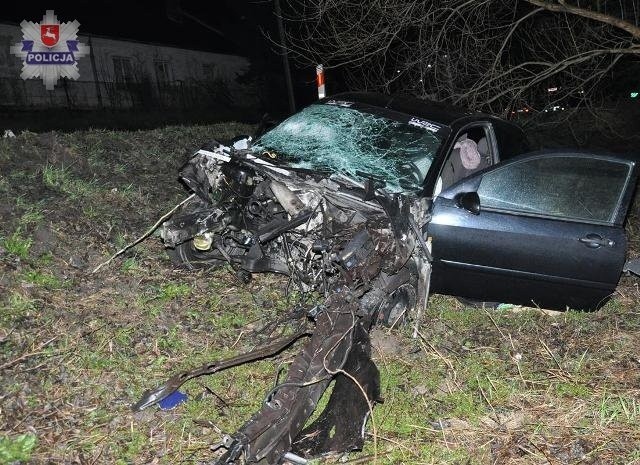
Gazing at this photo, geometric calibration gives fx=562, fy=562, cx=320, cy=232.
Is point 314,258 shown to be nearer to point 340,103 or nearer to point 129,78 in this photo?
point 340,103

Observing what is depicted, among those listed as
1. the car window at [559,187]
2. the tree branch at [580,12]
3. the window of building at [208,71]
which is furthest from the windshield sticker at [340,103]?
the window of building at [208,71]

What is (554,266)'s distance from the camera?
4406 millimetres

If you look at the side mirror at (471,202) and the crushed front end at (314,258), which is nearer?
the crushed front end at (314,258)

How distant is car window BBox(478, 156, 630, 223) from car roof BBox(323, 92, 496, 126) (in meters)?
0.71

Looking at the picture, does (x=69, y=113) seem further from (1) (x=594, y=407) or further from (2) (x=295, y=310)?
(1) (x=594, y=407)

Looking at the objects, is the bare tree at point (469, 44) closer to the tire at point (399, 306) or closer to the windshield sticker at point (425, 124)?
the windshield sticker at point (425, 124)

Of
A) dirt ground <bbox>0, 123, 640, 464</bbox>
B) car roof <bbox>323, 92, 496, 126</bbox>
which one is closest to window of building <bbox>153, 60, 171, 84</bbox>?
dirt ground <bbox>0, 123, 640, 464</bbox>

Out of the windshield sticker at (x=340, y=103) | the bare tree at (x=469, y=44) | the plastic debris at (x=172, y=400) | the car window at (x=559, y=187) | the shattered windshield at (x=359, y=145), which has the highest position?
the bare tree at (x=469, y=44)

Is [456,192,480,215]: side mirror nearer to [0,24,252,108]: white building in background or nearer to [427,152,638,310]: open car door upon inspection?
[427,152,638,310]: open car door

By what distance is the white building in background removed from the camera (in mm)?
16797

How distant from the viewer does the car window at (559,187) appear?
4473 mm

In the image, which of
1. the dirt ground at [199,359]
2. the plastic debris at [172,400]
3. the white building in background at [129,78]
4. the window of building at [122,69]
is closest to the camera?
the dirt ground at [199,359]

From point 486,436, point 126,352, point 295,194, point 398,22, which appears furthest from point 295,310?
point 398,22

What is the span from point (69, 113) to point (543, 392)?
16.9 metres
